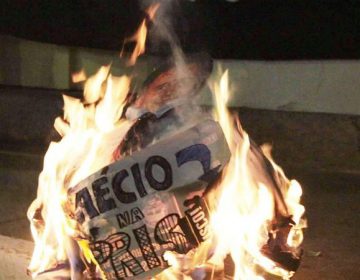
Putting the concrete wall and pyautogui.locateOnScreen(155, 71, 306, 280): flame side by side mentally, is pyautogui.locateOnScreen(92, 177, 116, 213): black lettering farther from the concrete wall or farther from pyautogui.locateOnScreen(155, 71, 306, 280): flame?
the concrete wall

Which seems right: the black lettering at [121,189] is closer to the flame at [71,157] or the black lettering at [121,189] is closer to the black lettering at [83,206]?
the black lettering at [83,206]

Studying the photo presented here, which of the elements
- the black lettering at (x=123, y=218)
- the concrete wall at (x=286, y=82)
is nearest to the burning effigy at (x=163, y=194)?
the black lettering at (x=123, y=218)

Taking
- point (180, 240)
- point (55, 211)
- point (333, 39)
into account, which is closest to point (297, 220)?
point (180, 240)

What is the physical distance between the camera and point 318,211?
6449 mm

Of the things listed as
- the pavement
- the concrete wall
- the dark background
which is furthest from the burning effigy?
the concrete wall

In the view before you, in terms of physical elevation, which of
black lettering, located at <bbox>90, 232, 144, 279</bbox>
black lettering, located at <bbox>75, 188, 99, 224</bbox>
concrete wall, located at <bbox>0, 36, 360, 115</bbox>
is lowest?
black lettering, located at <bbox>90, 232, 144, 279</bbox>

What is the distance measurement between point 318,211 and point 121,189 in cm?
317

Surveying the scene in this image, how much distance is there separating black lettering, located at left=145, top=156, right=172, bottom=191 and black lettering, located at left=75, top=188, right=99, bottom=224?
11.0 inches

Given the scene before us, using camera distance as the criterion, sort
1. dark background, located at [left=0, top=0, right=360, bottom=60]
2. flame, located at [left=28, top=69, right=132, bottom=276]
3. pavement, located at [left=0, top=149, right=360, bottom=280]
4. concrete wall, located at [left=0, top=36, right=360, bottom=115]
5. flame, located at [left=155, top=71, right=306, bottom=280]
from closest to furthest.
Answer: flame, located at [left=155, top=71, right=306, bottom=280] → flame, located at [left=28, top=69, right=132, bottom=276] → pavement, located at [left=0, top=149, right=360, bottom=280] → concrete wall, located at [left=0, top=36, right=360, bottom=115] → dark background, located at [left=0, top=0, right=360, bottom=60]

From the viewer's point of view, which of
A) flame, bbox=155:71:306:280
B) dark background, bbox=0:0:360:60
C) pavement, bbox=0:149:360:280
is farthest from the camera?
dark background, bbox=0:0:360:60

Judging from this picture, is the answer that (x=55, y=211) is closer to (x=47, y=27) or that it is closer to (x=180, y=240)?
(x=180, y=240)

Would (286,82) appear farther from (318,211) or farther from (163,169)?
(163,169)

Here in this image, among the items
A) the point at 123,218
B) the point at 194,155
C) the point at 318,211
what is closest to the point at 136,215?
the point at 123,218

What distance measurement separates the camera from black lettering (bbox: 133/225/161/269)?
141 inches
